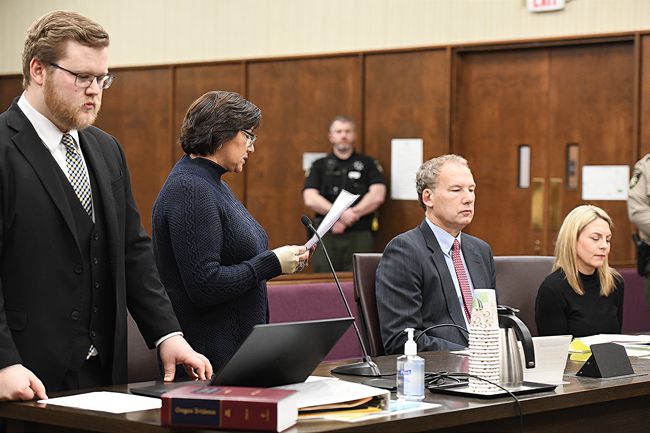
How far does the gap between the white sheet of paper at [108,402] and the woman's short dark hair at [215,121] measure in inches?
44.1

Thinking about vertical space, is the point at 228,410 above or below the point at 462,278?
below

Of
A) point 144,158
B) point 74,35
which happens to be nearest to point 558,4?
Answer: point 144,158

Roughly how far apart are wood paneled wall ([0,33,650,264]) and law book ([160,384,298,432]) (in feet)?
20.6

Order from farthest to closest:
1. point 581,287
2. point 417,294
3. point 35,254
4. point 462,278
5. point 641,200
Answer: point 641,200, point 581,287, point 462,278, point 417,294, point 35,254

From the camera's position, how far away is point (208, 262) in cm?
348

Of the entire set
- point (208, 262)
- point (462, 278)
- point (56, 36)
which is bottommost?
point (462, 278)

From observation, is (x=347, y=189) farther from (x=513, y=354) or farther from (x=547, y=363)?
(x=513, y=354)

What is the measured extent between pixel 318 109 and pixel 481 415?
7410 mm

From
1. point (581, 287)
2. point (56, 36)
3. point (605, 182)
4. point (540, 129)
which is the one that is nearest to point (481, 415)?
point (56, 36)

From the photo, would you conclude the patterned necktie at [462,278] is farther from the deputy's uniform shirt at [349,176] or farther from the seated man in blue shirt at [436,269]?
the deputy's uniform shirt at [349,176]

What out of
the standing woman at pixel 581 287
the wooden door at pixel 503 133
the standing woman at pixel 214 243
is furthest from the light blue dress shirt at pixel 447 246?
the wooden door at pixel 503 133

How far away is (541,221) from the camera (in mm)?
8781

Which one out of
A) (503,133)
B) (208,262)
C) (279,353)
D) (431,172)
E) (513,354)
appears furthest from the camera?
(503,133)

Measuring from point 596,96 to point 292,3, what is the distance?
297 centimetres
